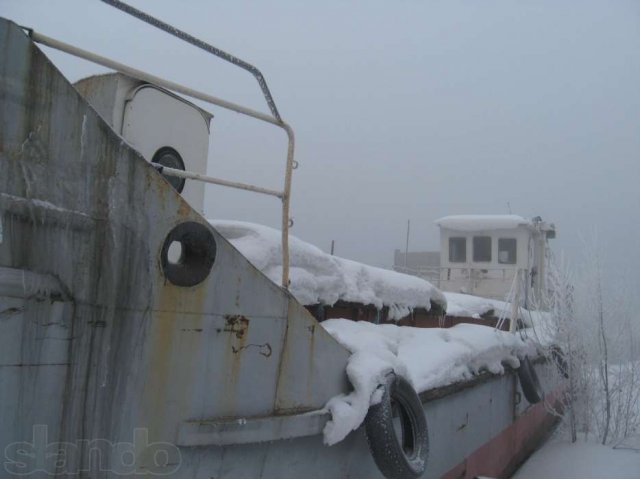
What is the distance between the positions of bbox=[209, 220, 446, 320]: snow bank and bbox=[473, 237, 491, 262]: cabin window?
846cm

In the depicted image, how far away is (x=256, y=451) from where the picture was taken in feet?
8.92

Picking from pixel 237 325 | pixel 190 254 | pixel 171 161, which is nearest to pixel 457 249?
pixel 171 161

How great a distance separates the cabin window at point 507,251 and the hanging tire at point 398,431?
1009 cm

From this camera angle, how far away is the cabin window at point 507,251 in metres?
12.9

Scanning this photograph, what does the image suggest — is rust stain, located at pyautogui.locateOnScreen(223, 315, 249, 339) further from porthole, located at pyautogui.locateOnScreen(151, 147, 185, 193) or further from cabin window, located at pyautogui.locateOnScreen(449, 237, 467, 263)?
cabin window, located at pyautogui.locateOnScreen(449, 237, 467, 263)

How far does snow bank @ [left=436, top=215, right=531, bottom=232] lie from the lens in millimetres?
12719

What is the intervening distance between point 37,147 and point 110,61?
536 mm

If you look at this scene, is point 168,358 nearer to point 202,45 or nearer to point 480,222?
point 202,45

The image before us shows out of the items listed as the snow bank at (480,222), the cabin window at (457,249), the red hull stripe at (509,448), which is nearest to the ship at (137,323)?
the red hull stripe at (509,448)

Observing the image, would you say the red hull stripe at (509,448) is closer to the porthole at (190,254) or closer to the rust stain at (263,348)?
the rust stain at (263,348)

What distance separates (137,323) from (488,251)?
1205 cm

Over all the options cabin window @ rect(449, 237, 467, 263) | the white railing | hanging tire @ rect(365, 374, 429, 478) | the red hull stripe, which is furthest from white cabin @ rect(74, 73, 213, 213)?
cabin window @ rect(449, 237, 467, 263)

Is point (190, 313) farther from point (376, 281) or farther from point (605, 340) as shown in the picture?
point (605, 340)

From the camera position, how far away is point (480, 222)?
13.1 m
